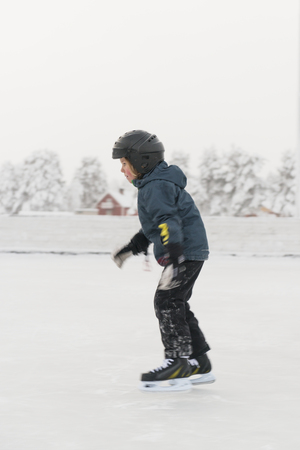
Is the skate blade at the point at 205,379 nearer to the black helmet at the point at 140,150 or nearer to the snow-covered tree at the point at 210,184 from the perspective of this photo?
the black helmet at the point at 140,150

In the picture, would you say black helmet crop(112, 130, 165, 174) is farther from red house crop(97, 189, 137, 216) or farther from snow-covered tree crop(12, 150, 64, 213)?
red house crop(97, 189, 137, 216)

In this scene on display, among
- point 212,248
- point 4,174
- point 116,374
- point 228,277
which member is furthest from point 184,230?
point 4,174

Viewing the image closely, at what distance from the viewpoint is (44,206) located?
98188 millimetres

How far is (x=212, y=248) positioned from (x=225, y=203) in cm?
7094

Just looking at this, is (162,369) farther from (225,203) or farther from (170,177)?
(225,203)

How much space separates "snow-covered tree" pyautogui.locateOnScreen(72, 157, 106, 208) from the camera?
10900cm

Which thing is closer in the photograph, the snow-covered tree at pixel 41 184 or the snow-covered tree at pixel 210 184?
the snow-covered tree at pixel 210 184

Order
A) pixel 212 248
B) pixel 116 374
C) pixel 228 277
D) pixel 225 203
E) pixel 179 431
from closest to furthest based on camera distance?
pixel 179 431 → pixel 116 374 → pixel 228 277 → pixel 212 248 → pixel 225 203

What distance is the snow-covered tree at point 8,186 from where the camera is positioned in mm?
102062

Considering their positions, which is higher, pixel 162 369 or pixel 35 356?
pixel 162 369

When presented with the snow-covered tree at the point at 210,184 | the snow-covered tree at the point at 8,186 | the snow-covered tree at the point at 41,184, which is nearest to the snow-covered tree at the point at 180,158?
the snow-covered tree at the point at 210,184

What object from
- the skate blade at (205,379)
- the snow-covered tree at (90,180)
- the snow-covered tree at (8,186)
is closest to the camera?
the skate blade at (205,379)

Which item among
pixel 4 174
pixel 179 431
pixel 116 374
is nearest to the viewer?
pixel 179 431

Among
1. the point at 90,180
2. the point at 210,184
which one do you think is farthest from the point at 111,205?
the point at 210,184
